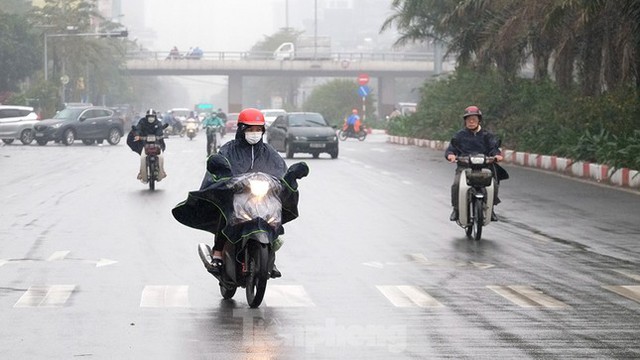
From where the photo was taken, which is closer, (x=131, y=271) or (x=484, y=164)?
(x=131, y=271)

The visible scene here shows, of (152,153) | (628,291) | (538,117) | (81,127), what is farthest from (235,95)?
(628,291)

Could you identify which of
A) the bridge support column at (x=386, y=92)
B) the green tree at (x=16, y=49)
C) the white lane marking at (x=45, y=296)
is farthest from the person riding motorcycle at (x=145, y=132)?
the bridge support column at (x=386, y=92)

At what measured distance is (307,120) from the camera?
47688 millimetres

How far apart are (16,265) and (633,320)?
21.9ft

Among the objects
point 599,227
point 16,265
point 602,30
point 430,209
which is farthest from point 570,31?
point 16,265

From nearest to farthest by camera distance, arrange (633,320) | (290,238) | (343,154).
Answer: (633,320)
(290,238)
(343,154)

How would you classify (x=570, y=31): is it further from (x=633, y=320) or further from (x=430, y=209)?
(x=633, y=320)

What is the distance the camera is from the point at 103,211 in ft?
75.3

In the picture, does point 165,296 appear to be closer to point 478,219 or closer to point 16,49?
point 478,219

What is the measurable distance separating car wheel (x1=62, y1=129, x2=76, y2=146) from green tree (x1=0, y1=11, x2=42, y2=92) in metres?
33.6

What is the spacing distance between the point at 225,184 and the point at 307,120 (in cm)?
3584

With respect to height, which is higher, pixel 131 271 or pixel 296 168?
pixel 296 168

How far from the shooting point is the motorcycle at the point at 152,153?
28672mm

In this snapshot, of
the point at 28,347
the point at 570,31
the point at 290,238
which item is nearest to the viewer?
the point at 28,347
